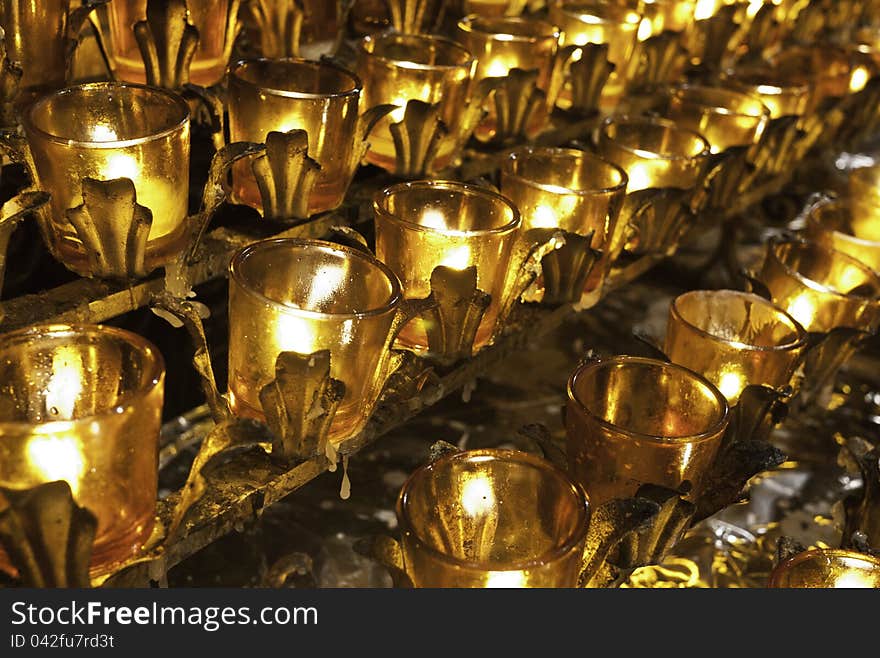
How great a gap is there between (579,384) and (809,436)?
0.72 m

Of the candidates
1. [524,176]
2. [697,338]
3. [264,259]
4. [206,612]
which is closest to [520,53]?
[524,176]

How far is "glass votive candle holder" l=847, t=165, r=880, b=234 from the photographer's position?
4.69ft

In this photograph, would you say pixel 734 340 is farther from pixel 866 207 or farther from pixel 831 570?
pixel 866 207

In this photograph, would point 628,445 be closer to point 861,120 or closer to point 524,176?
point 524,176

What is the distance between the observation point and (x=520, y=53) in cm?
121

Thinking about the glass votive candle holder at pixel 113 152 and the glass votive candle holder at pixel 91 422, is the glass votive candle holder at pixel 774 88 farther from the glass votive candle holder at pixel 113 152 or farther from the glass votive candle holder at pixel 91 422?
the glass votive candle holder at pixel 91 422

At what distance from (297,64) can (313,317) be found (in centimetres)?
40

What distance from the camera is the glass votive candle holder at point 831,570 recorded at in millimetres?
807

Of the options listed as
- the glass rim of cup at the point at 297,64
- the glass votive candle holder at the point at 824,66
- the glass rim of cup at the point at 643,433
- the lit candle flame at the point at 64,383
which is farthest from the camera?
the glass votive candle holder at the point at 824,66

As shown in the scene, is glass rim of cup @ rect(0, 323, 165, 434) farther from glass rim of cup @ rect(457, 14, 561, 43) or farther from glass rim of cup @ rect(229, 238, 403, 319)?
glass rim of cup @ rect(457, 14, 561, 43)

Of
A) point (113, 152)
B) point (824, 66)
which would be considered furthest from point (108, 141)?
point (824, 66)

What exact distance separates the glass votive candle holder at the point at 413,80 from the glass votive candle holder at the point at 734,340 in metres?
0.31

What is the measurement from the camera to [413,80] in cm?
104

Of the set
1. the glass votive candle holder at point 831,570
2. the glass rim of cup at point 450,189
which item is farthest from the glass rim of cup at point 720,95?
the glass votive candle holder at point 831,570
